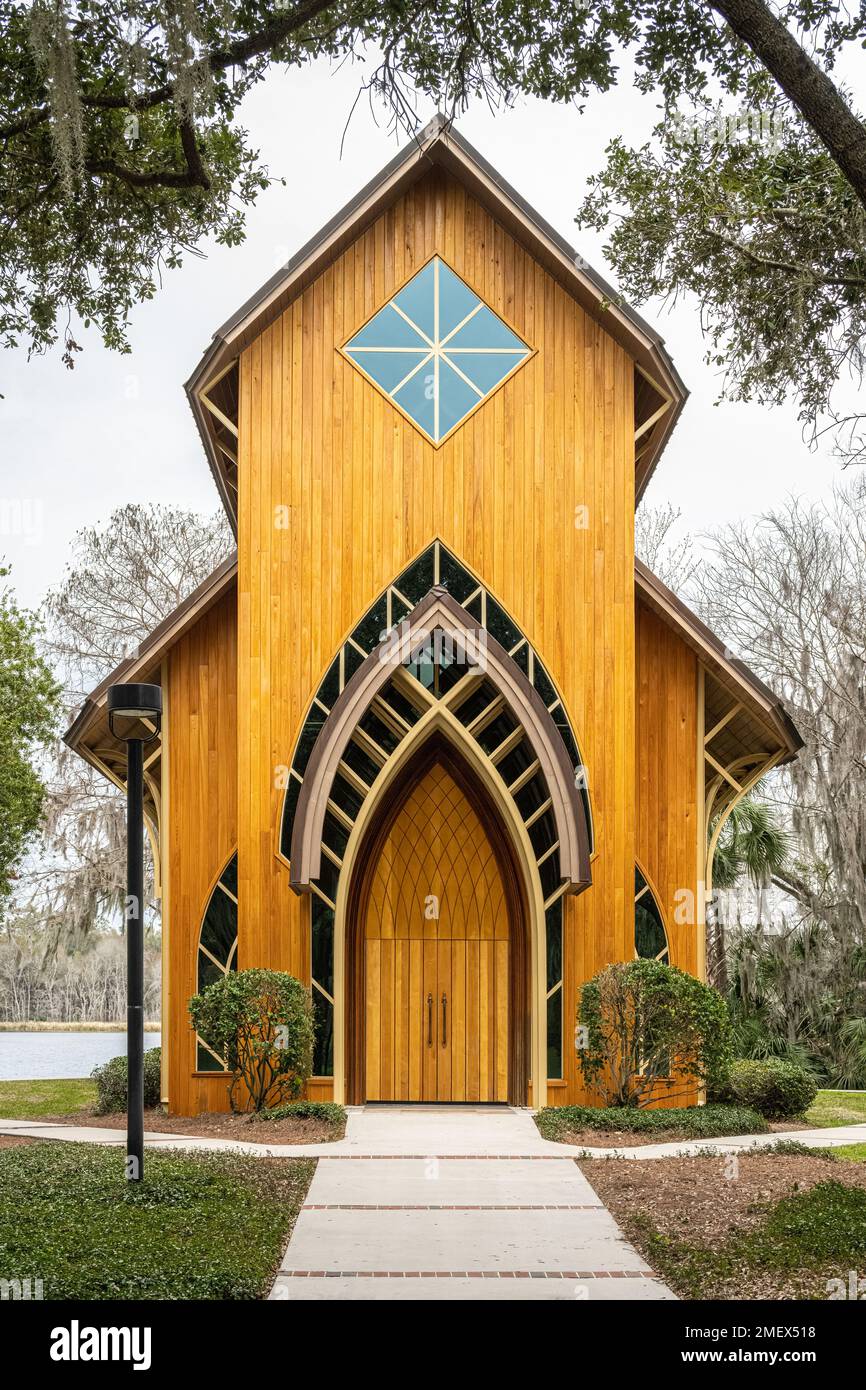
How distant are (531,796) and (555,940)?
1685mm

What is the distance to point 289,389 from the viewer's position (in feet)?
53.0

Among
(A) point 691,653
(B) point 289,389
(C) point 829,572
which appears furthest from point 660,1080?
(C) point 829,572

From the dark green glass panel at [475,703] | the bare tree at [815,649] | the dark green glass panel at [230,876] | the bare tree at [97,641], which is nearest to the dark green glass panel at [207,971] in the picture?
the dark green glass panel at [230,876]

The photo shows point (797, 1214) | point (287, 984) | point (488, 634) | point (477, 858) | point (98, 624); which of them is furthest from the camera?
point (98, 624)

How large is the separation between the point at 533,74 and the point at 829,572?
23.1 m

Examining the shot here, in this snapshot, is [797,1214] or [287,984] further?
[287,984]

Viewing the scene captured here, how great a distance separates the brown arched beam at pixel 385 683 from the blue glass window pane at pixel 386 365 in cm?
287

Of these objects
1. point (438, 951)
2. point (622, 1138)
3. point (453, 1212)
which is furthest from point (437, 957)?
point (453, 1212)

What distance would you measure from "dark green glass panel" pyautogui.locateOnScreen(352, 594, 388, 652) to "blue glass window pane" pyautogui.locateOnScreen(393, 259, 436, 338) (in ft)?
11.4

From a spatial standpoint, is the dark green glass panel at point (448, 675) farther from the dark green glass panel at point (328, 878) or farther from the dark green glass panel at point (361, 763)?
the dark green glass panel at point (328, 878)

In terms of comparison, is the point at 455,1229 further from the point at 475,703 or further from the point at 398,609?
the point at 398,609

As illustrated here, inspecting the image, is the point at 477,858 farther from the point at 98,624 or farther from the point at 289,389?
the point at 98,624

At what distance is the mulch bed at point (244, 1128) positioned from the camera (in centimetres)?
1280

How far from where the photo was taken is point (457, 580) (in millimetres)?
15805
